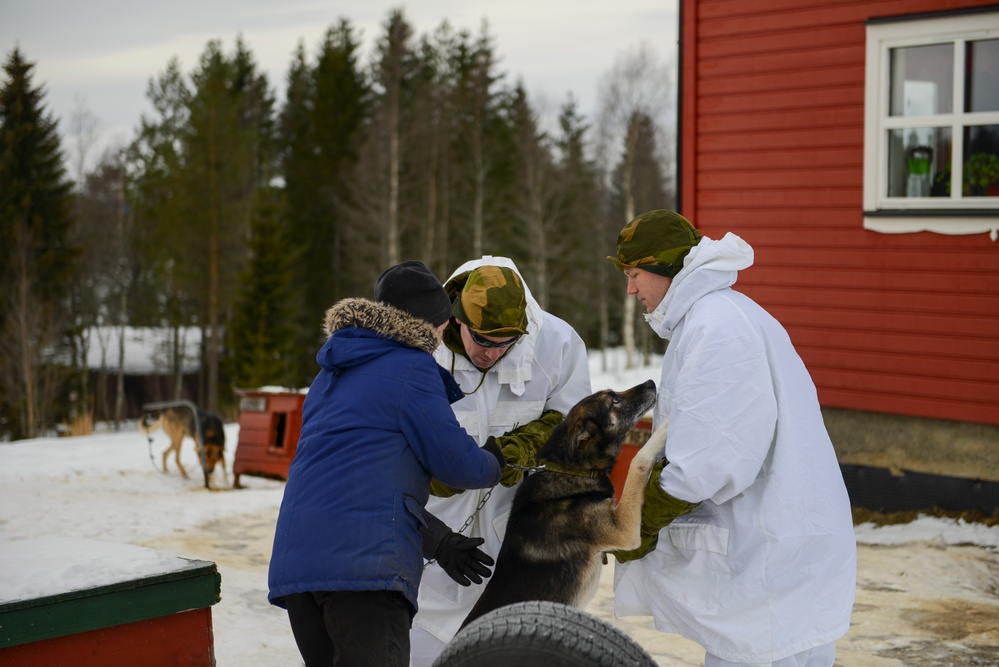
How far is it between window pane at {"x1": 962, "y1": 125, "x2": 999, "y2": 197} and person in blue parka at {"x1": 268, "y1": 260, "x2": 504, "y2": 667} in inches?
239

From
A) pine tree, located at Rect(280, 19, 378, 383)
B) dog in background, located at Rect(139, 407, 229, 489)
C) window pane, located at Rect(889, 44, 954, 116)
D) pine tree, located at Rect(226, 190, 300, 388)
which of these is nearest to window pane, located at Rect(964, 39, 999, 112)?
window pane, located at Rect(889, 44, 954, 116)

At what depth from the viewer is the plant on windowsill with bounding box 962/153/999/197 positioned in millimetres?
7137

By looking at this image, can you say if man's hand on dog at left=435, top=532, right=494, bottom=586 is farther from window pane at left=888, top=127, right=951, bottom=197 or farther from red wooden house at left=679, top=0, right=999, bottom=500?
window pane at left=888, top=127, right=951, bottom=197

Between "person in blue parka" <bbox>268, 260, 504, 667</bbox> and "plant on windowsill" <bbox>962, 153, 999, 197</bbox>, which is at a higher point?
"plant on windowsill" <bbox>962, 153, 999, 197</bbox>

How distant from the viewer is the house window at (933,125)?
282 inches

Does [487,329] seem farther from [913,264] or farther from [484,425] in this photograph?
[913,264]

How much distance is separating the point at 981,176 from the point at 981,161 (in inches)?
4.8

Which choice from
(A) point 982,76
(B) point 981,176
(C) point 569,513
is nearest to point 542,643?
(C) point 569,513

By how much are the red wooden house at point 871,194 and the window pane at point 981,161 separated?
0.04 feet

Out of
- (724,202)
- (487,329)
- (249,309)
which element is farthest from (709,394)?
(249,309)

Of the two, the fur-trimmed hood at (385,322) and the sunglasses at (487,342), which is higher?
the fur-trimmed hood at (385,322)

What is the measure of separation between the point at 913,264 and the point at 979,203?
2.18 feet

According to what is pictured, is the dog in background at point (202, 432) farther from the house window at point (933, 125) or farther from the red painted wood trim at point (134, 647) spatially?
the red painted wood trim at point (134, 647)

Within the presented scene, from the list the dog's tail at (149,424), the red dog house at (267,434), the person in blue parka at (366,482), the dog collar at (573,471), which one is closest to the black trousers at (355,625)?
the person in blue parka at (366,482)
